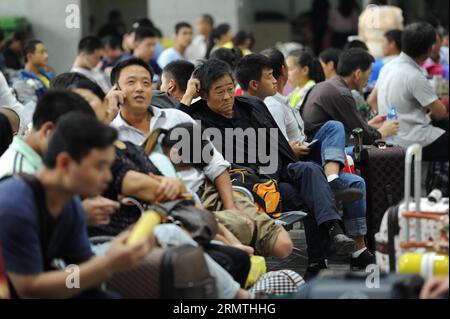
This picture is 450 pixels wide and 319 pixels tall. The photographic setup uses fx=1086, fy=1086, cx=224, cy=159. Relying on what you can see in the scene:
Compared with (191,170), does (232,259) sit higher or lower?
lower

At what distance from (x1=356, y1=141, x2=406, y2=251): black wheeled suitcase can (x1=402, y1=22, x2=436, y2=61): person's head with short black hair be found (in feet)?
7.75

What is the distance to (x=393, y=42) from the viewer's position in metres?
12.8

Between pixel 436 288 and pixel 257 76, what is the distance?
3.80 m

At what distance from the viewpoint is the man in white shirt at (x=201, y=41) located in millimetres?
16141

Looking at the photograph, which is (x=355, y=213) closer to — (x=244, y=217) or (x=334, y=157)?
(x=334, y=157)

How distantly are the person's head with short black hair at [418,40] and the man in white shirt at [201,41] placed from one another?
19.8 ft

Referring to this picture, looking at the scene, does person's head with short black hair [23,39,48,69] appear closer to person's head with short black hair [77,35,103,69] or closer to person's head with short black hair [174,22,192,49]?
person's head with short black hair [77,35,103,69]

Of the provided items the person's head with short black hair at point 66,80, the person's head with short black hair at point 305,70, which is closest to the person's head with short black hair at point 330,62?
the person's head with short black hair at point 305,70

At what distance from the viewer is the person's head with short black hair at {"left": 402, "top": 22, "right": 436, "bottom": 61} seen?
9.67m

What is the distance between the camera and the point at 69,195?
4266 mm

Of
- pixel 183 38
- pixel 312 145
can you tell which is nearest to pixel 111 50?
pixel 183 38

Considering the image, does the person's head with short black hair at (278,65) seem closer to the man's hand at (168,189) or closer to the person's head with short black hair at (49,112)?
the man's hand at (168,189)

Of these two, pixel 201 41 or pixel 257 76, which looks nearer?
pixel 257 76
